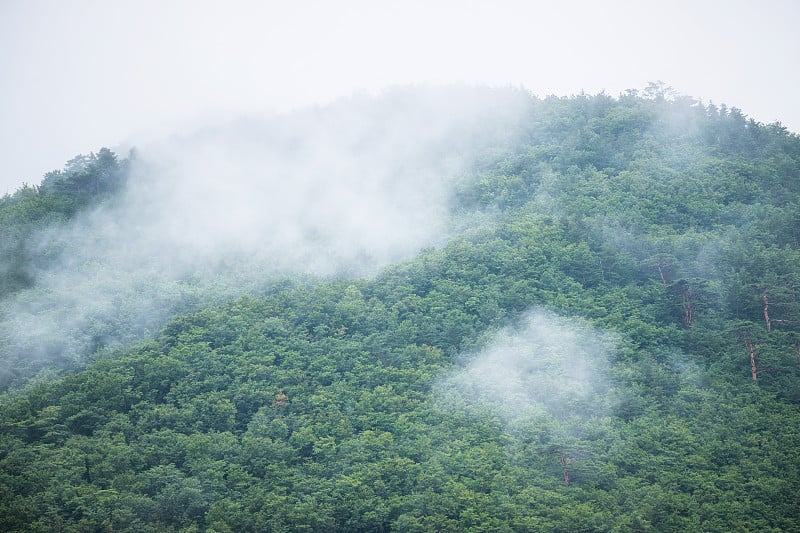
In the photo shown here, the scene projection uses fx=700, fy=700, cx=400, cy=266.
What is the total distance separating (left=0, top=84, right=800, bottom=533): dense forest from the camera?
3709 cm

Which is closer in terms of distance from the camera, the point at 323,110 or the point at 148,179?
the point at 148,179

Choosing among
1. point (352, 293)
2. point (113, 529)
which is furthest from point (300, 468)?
A: point (352, 293)

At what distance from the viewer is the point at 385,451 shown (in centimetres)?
4150

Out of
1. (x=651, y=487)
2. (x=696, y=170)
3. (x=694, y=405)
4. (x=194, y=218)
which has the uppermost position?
(x=194, y=218)

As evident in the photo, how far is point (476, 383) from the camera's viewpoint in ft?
152

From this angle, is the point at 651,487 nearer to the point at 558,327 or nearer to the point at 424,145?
the point at 558,327

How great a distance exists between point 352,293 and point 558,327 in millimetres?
16377

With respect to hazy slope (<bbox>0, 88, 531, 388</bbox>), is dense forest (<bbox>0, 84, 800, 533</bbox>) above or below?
below

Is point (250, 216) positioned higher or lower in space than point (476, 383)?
higher

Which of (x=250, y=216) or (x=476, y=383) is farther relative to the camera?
(x=250, y=216)

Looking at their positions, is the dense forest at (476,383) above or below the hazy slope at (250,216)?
below

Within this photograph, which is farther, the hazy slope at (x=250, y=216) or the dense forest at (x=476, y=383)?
the hazy slope at (x=250, y=216)

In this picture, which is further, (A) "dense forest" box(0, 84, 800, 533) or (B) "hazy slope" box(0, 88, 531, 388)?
(B) "hazy slope" box(0, 88, 531, 388)

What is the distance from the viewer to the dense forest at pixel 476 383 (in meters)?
37.1
